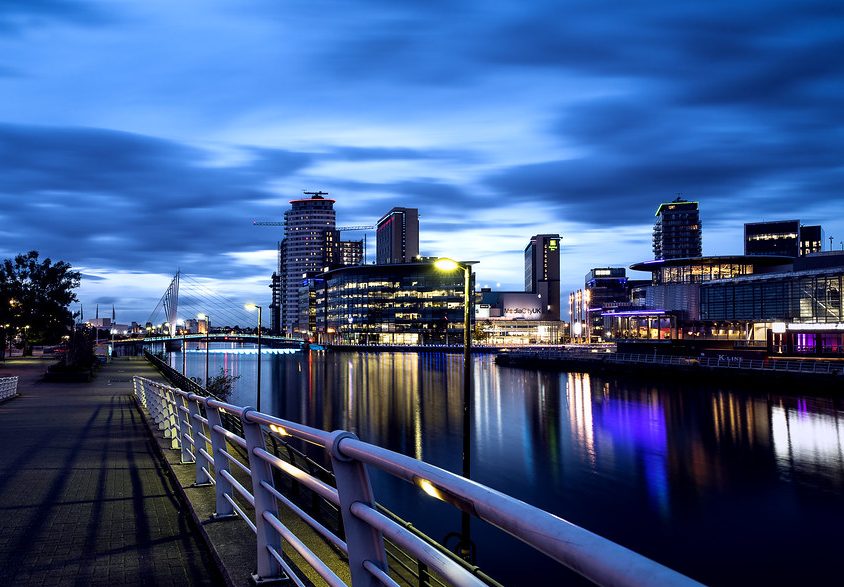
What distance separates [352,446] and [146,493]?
28.2ft

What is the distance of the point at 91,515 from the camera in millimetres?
8977

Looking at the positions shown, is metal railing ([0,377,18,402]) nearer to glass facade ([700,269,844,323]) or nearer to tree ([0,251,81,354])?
tree ([0,251,81,354])

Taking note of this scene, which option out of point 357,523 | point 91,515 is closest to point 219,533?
point 91,515

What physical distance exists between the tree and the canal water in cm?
2441

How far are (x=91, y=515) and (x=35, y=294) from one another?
79.5 m

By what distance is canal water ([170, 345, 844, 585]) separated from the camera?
88.2 ft

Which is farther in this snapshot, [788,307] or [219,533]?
[788,307]

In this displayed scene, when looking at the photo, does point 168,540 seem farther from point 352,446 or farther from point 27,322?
point 27,322

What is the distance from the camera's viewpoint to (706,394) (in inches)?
3009

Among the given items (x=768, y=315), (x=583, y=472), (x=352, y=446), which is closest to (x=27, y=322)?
(x=583, y=472)

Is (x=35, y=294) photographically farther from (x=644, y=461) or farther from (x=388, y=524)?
(x=388, y=524)

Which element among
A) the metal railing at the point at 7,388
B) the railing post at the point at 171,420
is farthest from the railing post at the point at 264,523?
the metal railing at the point at 7,388

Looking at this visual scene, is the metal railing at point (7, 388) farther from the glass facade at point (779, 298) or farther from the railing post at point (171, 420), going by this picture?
the glass facade at point (779, 298)

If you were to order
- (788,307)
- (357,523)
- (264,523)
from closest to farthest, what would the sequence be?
(357,523)
(264,523)
(788,307)
